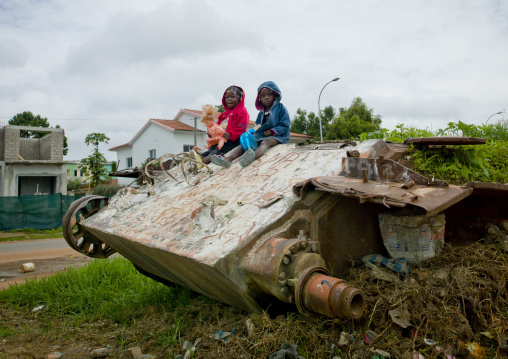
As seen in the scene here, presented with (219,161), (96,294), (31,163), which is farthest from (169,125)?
(219,161)

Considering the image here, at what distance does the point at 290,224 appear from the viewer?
10.3ft

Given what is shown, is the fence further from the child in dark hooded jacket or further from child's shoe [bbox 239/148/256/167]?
child's shoe [bbox 239/148/256/167]

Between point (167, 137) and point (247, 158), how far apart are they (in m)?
19.5

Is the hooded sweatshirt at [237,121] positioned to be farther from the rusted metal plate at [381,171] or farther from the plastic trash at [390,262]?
the plastic trash at [390,262]

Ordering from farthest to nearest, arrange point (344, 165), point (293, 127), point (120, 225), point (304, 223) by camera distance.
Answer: point (293, 127)
point (120, 225)
point (344, 165)
point (304, 223)

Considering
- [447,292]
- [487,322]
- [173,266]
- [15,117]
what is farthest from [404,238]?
[15,117]

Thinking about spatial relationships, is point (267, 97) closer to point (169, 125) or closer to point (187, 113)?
point (169, 125)

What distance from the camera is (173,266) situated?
12.5ft

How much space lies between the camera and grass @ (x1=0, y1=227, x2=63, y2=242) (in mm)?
13023

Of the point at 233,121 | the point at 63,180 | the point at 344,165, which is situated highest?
the point at 233,121

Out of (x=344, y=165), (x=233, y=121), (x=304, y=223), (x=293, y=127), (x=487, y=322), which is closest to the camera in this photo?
(x=487, y=322)

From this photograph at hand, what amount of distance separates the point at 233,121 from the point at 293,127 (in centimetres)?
2209

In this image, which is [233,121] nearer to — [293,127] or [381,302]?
[381,302]

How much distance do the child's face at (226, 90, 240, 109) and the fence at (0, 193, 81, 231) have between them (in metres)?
11.4
